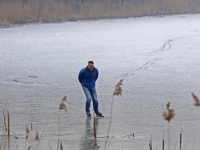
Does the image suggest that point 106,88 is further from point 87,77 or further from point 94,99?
point 87,77

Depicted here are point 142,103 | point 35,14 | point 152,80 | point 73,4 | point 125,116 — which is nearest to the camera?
point 125,116

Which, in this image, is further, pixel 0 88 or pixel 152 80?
pixel 152 80

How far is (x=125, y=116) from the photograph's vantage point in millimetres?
11578

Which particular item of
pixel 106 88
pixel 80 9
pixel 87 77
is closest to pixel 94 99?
pixel 87 77

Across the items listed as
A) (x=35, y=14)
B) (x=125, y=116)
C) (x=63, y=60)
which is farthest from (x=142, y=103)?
(x=35, y=14)

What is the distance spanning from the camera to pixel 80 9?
196 ft

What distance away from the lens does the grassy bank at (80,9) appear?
176ft

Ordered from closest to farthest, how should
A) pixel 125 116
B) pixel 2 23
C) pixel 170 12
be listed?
pixel 125 116
pixel 2 23
pixel 170 12

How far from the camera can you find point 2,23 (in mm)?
50562

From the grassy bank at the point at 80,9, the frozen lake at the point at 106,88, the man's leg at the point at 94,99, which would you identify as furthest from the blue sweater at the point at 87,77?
the grassy bank at the point at 80,9

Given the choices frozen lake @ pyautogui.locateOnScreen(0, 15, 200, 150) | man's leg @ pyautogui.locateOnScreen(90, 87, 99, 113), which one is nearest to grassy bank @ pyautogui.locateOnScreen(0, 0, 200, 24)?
frozen lake @ pyautogui.locateOnScreen(0, 15, 200, 150)

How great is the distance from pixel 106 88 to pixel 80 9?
4457cm

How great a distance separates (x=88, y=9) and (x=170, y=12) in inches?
497

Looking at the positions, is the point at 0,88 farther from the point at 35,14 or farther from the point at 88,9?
the point at 88,9
